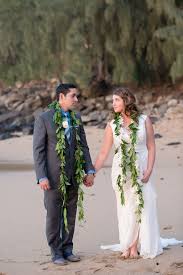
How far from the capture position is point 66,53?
2686cm

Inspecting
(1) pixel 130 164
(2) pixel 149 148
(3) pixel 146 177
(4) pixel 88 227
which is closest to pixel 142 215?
(3) pixel 146 177

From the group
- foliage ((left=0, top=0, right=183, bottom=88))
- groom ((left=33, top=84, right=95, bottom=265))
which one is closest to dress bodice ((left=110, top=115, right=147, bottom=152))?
groom ((left=33, top=84, right=95, bottom=265))

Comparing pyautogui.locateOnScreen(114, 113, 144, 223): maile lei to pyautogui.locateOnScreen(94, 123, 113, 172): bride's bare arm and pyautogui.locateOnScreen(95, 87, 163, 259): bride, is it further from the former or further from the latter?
pyautogui.locateOnScreen(94, 123, 113, 172): bride's bare arm

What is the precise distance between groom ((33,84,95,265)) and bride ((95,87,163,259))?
0.34 m

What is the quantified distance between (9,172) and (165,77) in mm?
15146

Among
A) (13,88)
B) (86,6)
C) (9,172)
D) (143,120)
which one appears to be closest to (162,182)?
(9,172)

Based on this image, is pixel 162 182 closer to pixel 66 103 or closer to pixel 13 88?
pixel 66 103

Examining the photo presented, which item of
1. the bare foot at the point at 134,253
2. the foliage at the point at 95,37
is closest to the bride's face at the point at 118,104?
the bare foot at the point at 134,253

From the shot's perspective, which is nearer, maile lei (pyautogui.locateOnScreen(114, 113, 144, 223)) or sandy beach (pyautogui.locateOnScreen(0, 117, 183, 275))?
sandy beach (pyautogui.locateOnScreen(0, 117, 183, 275))

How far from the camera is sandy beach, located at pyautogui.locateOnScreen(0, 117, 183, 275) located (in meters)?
6.34

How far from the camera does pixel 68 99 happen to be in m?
6.48

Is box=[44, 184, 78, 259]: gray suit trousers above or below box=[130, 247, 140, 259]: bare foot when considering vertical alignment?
above

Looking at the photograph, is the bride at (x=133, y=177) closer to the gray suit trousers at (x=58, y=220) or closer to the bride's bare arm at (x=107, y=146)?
the bride's bare arm at (x=107, y=146)

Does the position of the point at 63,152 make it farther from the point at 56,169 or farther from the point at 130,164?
the point at 130,164
